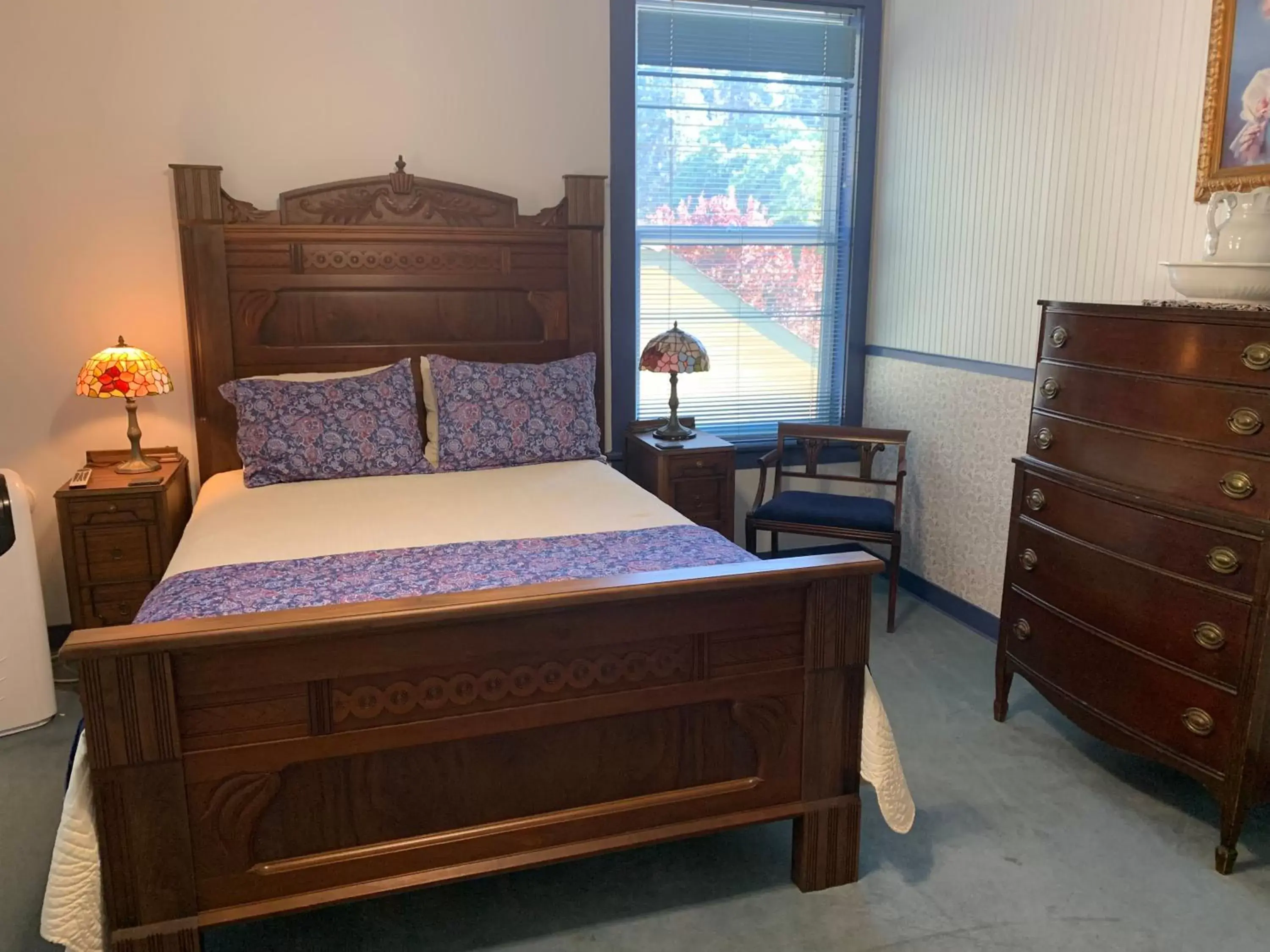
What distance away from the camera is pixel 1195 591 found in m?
2.23

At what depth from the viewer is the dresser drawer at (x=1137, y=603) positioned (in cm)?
217

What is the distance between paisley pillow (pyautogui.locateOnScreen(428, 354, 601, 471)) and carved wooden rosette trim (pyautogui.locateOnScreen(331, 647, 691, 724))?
5.30 feet

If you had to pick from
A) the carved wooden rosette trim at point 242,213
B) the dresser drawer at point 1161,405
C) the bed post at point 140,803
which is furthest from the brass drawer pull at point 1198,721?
the carved wooden rosette trim at point 242,213

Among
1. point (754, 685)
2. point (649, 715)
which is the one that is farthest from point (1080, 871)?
point (649, 715)

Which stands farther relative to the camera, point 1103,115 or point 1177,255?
→ point 1103,115

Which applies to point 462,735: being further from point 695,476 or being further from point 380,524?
point 695,476

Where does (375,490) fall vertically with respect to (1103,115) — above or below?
below

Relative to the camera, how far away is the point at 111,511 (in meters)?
3.03

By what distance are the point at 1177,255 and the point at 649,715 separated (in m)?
2.00

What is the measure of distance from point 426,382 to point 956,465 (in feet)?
6.64

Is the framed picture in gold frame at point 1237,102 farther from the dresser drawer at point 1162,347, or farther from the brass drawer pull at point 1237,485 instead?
the brass drawer pull at point 1237,485

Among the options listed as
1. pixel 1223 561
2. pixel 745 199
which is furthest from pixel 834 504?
pixel 1223 561

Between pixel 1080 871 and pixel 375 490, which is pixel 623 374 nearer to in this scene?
pixel 375 490

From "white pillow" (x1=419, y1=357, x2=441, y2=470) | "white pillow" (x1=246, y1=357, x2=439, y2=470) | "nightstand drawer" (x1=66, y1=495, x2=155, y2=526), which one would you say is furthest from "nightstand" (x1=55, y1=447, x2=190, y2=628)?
"white pillow" (x1=419, y1=357, x2=441, y2=470)
